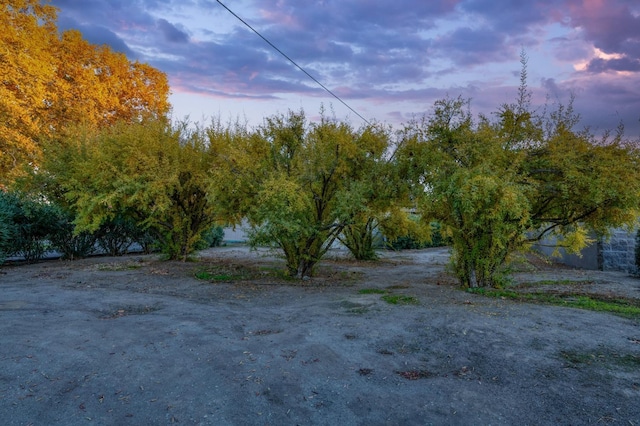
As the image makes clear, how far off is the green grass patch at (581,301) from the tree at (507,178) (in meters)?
0.95

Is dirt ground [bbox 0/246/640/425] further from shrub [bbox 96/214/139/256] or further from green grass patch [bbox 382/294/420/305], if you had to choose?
shrub [bbox 96/214/139/256]

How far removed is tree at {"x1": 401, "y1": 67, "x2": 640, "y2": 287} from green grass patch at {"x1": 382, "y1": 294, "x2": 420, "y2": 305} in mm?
2034

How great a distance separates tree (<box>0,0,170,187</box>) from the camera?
1748cm

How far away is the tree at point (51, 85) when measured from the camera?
1748 cm

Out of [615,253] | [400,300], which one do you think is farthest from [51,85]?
[615,253]

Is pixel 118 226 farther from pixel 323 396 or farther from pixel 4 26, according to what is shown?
pixel 323 396

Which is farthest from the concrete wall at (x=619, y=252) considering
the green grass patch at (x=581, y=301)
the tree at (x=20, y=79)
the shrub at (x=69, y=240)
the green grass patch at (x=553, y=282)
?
the tree at (x=20, y=79)

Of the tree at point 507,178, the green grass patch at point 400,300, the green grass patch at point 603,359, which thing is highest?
the tree at point 507,178

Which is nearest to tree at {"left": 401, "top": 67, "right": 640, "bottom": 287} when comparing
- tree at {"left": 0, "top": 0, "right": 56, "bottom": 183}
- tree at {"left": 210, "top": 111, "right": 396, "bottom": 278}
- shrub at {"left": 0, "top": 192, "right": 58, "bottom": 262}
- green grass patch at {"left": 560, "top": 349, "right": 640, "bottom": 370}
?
tree at {"left": 210, "top": 111, "right": 396, "bottom": 278}

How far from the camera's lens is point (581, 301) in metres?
7.61

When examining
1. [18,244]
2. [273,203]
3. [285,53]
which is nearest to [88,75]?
[18,244]

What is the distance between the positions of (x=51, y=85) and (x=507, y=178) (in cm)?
2312

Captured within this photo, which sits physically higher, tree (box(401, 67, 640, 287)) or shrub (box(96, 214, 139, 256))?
tree (box(401, 67, 640, 287))

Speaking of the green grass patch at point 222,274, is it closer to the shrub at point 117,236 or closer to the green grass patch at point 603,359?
the shrub at point 117,236
